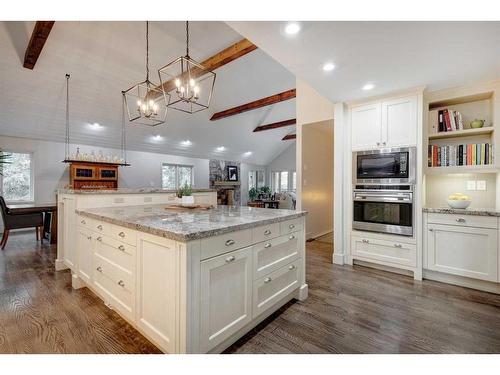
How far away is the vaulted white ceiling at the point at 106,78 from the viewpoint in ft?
12.8

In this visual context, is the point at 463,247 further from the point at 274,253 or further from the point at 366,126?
the point at 274,253

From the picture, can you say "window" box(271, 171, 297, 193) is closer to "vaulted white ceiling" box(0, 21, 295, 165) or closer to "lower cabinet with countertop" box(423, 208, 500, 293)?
"vaulted white ceiling" box(0, 21, 295, 165)

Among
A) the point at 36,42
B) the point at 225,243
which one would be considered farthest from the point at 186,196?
the point at 36,42

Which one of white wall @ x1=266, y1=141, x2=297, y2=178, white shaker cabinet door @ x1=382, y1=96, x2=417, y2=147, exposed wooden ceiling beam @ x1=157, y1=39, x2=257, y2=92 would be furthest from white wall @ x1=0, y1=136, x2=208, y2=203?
white shaker cabinet door @ x1=382, y1=96, x2=417, y2=147

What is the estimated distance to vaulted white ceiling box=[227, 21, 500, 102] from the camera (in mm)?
1722

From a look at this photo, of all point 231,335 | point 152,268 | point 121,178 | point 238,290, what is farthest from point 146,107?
point 121,178

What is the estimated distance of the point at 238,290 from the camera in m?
1.60

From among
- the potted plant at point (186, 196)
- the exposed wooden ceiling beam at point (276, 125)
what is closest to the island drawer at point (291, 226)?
the potted plant at point (186, 196)

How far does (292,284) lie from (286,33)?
2044 mm

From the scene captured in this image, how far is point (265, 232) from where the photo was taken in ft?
5.92

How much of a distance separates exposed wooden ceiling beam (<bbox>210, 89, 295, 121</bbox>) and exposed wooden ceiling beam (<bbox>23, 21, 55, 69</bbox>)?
4198 millimetres

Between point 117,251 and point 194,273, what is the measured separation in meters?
0.89
